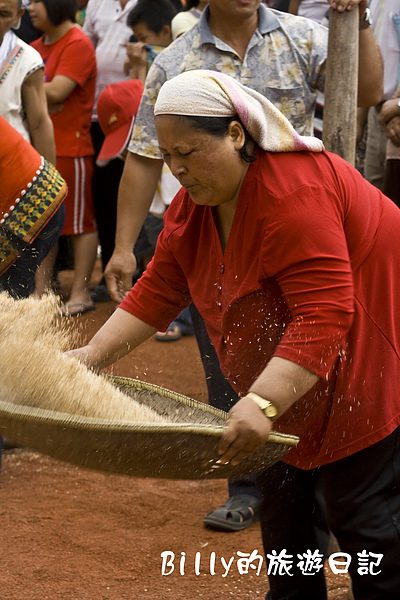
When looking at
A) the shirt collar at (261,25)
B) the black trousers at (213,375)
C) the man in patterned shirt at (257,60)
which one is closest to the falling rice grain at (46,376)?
the man in patterned shirt at (257,60)

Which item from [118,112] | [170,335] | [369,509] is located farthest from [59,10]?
[369,509]

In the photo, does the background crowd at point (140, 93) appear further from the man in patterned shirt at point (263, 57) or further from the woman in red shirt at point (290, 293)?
the woman in red shirt at point (290, 293)

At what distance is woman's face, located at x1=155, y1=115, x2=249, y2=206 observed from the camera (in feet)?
7.52

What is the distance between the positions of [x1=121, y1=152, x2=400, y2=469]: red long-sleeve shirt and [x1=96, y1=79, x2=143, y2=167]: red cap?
3131 mm

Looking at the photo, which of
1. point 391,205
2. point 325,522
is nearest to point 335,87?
point 391,205

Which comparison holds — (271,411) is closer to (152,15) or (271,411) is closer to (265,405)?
(265,405)

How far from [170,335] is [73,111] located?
1.89 metres

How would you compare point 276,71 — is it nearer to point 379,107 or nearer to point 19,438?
point 379,107

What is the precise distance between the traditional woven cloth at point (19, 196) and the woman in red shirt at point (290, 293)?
1263 mm

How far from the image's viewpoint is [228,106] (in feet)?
7.60

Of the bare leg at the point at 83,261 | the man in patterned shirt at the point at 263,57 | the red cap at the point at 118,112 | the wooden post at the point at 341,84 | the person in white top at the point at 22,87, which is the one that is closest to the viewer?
the wooden post at the point at 341,84

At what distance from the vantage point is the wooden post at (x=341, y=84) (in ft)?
11.1

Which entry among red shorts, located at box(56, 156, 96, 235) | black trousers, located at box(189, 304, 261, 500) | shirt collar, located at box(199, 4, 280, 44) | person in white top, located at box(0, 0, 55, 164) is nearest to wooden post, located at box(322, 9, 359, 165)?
shirt collar, located at box(199, 4, 280, 44)

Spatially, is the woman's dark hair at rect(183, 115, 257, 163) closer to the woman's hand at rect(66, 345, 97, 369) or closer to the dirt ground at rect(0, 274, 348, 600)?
the woman's hand at rect(66, 345, 97, 369)
